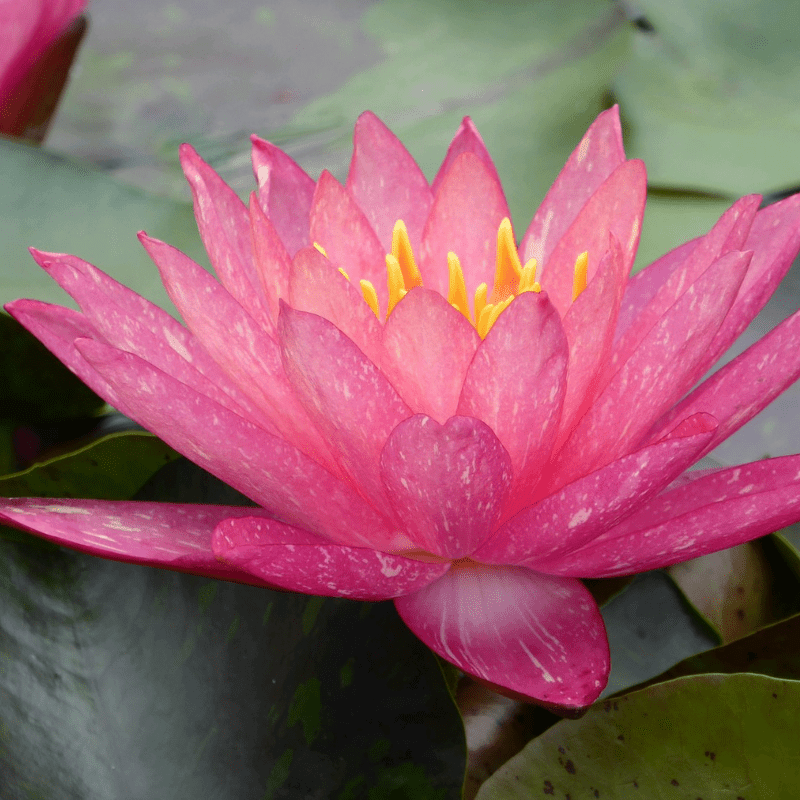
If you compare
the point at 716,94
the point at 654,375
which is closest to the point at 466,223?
the point at 654,375

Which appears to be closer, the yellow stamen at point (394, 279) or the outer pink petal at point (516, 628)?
the outer pink petal at point (516, 628)

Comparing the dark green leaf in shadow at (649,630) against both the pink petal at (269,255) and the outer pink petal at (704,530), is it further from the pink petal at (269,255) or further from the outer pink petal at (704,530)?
the pink petal at (269,255)

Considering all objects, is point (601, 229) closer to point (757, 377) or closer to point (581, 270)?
point (581, 270)

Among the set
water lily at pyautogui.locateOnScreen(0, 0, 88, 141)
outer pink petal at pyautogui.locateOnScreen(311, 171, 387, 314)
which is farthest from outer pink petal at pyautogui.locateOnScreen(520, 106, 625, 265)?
water lily at pyautogui.locateOnScreen(0, 0, 88, 141)

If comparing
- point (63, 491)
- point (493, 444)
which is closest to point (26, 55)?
point (63, 491)

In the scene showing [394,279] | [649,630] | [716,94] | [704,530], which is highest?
[394,279]

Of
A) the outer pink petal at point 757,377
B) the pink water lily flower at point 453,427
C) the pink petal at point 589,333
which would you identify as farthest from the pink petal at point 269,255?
the outer pink petal at point 757,377

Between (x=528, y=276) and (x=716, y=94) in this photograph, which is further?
(x=716, y=94)
